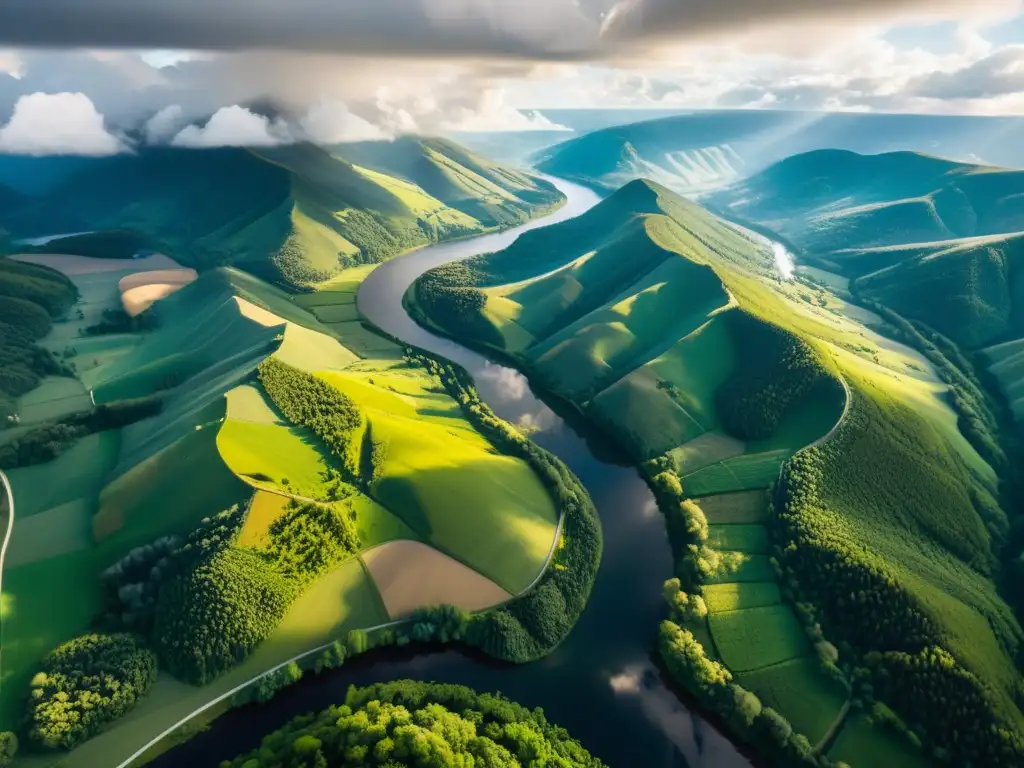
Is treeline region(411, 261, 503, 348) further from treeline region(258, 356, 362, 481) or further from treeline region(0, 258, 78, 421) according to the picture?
treeline region(0, 258, 78, 421)

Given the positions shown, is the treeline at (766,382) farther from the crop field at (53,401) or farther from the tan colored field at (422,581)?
the crop field at (53,401)

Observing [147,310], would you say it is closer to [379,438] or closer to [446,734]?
[379,438]

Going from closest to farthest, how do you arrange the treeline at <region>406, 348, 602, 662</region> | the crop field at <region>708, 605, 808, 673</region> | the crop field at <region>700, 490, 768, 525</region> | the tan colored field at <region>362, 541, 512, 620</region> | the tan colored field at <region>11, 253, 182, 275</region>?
1. the crop field at <region>708, 605, 808, 673</region>
2. the treeline at <region>406, 348, 602, 662</region>
3. the tan colored field at <region>362, 541, 512, 620</region>
4. the crop field at <region>700, 490, 768, 525</region>
5. the tan colored field at <region>11, 253, 182, 275</region>

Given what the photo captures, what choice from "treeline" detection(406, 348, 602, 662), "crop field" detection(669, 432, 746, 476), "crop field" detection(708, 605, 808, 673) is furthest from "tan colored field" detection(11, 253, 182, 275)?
"crop field" detection(708, 605, 808, 673)

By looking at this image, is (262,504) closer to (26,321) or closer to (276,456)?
(276,456)

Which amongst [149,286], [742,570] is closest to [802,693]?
[742,570]

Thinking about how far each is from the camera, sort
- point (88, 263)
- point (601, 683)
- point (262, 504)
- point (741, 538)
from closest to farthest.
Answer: point (601, 683) < point (262, 504) < point (741, 538) < point (88, 263)

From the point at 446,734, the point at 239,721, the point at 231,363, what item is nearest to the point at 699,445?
the point at 446,734
